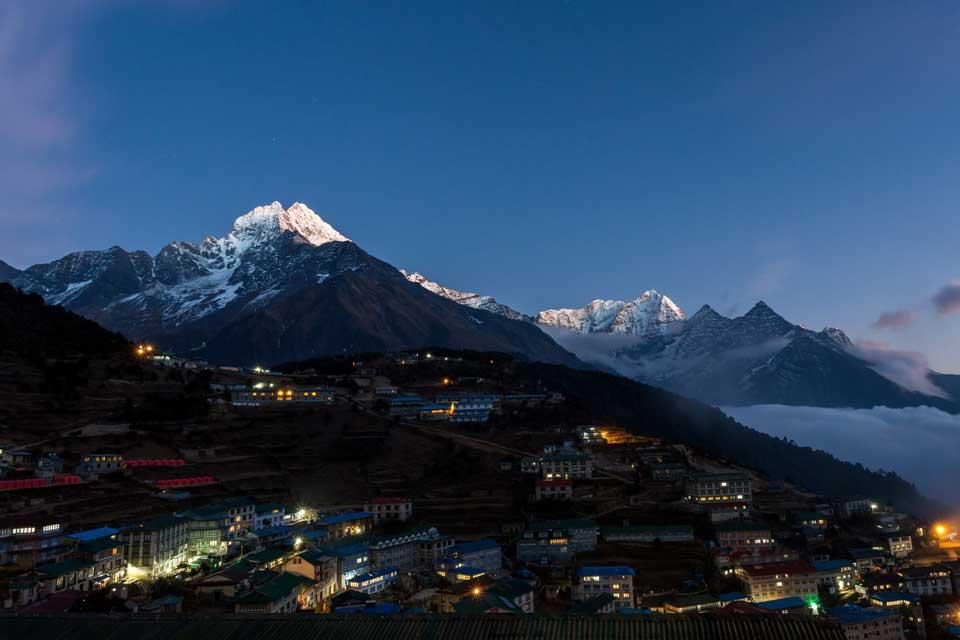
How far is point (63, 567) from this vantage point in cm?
5197

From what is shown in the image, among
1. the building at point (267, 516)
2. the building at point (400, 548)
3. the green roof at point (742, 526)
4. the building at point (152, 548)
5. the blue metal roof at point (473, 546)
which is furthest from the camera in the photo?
the green roof at point (742, 526)

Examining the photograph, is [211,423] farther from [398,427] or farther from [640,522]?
[640,522]

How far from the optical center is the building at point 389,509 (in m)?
79.3

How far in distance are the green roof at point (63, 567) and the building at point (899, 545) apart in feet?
277

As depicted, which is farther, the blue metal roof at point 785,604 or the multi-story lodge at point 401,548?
the multi-story lodge at point 401,548

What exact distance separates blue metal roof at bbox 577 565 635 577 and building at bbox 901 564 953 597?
30873 millimetres

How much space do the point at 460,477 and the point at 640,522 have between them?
2363cm

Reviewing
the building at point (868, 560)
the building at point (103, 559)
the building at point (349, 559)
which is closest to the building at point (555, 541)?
the building at point (349, 559)

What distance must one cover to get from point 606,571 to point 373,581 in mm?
18986

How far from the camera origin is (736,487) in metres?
92.2

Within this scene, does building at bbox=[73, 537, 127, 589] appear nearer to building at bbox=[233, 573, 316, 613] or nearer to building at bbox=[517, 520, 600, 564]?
building at bbox=[233, 573, 316, 613]

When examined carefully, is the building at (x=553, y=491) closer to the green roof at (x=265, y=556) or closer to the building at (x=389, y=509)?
the building at (x=389, y=509)

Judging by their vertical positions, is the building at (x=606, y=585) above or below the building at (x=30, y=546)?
below

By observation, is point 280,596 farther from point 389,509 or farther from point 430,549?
point 389,509
